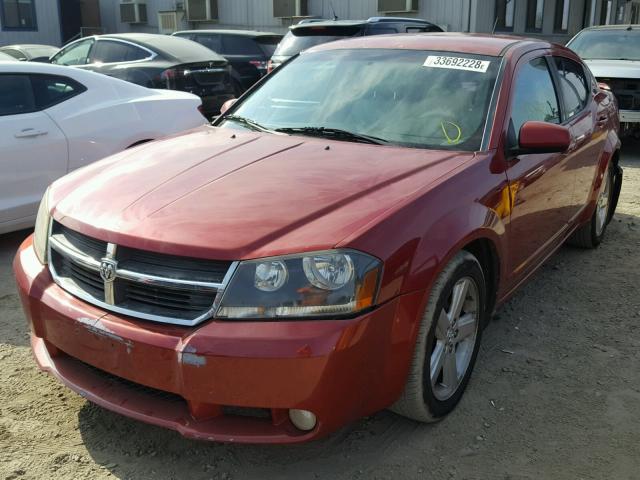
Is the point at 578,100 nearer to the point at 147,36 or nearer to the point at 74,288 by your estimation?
the point at 74,288

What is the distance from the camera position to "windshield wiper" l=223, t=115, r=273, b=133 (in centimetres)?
367

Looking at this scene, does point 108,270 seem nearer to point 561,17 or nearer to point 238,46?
point 238,46

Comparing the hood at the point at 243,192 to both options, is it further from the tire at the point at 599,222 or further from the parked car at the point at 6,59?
the parked car at the point at 6,59

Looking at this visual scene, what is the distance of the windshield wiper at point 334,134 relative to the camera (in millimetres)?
3320

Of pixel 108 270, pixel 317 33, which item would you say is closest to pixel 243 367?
pixel 108 270

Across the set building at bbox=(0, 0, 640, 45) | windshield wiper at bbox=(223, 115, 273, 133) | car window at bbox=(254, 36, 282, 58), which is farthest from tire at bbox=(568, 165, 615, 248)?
building at bbox=(0, 0, 640, 45)

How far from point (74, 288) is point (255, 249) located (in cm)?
80

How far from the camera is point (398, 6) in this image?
1825cm

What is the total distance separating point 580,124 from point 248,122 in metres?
2.16

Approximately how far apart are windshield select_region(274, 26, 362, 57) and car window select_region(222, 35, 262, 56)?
2.15m

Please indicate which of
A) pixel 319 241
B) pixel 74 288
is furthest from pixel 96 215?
pixel 319 241

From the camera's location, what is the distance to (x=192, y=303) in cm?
232

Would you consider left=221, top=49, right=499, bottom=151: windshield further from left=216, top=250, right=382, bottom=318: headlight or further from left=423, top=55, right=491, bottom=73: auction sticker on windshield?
left=216, top=250, right=382, bottom=318: headlight

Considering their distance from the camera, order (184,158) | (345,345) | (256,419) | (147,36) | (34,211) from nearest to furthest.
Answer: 1. (345,345)
2. (256,419)
3. (184,158)
4. (34,211)
5. (147,36)
